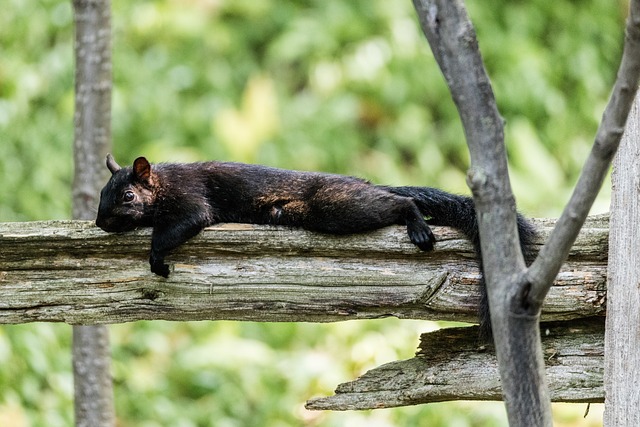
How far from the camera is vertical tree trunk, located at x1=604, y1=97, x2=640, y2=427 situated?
2857 mm

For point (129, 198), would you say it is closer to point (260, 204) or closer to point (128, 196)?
point (128, 196)

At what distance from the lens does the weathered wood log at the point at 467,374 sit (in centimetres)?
313

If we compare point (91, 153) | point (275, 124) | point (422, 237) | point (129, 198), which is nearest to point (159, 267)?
point (129, 198)

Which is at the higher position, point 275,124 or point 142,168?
point 275,124

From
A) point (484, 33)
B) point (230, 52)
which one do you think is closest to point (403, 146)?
point (484, 33)

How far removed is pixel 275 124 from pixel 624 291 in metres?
5.30

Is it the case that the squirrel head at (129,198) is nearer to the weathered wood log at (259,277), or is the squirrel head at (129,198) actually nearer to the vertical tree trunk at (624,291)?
the weathered wood log at (259,277)

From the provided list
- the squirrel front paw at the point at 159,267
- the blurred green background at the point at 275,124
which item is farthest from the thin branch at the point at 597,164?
the blurred green background at the point at 275,124

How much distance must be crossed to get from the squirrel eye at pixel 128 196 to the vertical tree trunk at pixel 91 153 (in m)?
0.72

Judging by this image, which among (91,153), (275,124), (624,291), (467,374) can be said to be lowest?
(467,374)

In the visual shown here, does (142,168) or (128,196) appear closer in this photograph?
(128,196)

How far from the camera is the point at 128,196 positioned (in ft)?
11.9

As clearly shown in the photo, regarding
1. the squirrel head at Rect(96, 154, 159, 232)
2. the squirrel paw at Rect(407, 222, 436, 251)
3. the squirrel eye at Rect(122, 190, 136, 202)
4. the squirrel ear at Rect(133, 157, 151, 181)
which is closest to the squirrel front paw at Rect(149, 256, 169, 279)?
the squirrel head at Rect(96, 154, 159, 232)

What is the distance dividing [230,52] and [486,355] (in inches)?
247
